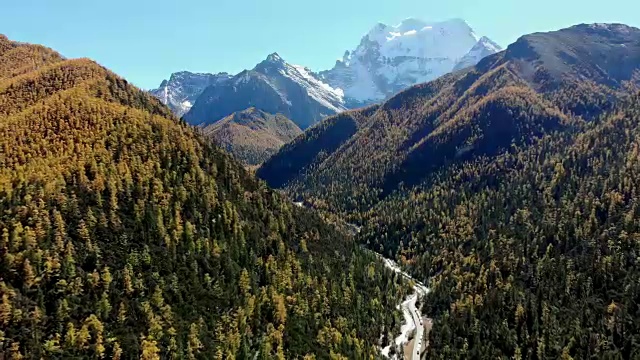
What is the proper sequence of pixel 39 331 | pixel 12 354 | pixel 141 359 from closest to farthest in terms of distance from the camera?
pixel 12 354 < pixel 39 331 < pixel 141 359

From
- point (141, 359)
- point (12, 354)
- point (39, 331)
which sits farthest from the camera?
point (141, 359)

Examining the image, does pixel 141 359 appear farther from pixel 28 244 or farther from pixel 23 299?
pixel 28 244

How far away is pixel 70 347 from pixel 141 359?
23411 millimetres

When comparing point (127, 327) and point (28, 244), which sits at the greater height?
point (28, 244)

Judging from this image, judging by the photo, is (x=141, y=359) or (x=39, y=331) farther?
(x=141, y=359)

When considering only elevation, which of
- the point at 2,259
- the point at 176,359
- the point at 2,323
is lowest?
the point at 176,359

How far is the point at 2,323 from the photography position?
6747 inches

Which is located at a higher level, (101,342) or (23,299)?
(23,299)

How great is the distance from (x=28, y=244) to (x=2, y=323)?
36.4 meters

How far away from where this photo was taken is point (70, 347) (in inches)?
7023

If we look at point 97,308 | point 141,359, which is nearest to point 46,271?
point 97,308

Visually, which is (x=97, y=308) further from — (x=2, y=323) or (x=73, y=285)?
(x=2, y=323)

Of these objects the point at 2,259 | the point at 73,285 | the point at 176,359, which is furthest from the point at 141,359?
the point at 2,259

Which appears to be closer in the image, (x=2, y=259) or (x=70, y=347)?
(x=70, y=347)
